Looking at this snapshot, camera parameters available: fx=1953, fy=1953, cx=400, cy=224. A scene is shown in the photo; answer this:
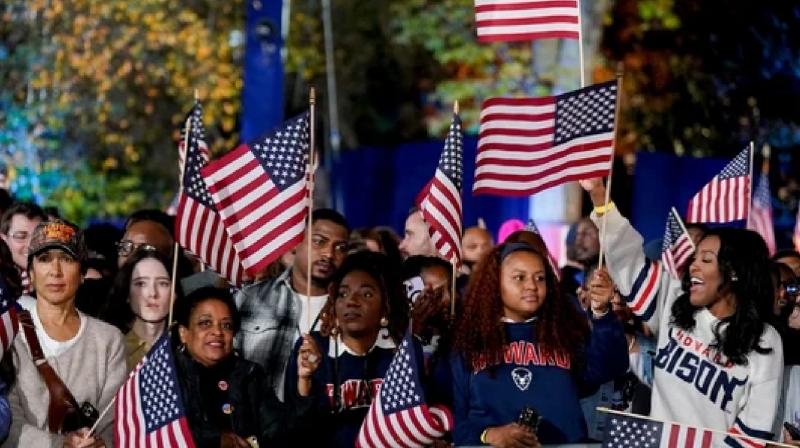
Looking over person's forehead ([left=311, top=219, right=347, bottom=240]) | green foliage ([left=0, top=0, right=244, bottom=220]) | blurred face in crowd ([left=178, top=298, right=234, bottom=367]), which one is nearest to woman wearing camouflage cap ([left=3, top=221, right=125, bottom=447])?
blurred face in crowd ([left=178, top=298, right=234, bottom=367])

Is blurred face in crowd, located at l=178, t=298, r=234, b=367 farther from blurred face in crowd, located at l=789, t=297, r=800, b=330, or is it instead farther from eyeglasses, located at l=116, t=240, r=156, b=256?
blurred face in crowd, located at l=789, t=297, r=800, b=330

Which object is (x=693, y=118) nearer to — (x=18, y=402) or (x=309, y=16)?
(x=309, y=16)

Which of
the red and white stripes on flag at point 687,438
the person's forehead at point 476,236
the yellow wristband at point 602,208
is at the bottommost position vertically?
the red and white stripes on flag at point 687,438

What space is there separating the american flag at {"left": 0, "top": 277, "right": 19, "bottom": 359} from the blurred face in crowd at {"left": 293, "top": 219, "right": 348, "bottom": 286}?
245cm

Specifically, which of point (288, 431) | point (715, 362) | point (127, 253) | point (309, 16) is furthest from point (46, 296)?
point (309, 16)

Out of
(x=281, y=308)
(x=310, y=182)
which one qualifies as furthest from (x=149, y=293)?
(x=310, y=182)

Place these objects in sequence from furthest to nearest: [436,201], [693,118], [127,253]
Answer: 1. [693,118]
2. [127,253]
3. [436,201]

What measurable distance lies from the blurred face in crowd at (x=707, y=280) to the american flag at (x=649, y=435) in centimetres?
88

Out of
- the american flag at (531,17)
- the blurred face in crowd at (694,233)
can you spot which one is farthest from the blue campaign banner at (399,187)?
the american flag at (531,17)

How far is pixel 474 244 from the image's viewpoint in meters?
14.8

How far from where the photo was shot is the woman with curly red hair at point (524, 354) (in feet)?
32.9

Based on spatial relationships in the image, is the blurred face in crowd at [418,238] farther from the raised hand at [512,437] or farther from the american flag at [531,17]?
the raised hand at [512,437]

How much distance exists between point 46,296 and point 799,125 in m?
19.7

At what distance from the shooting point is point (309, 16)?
40.0m
